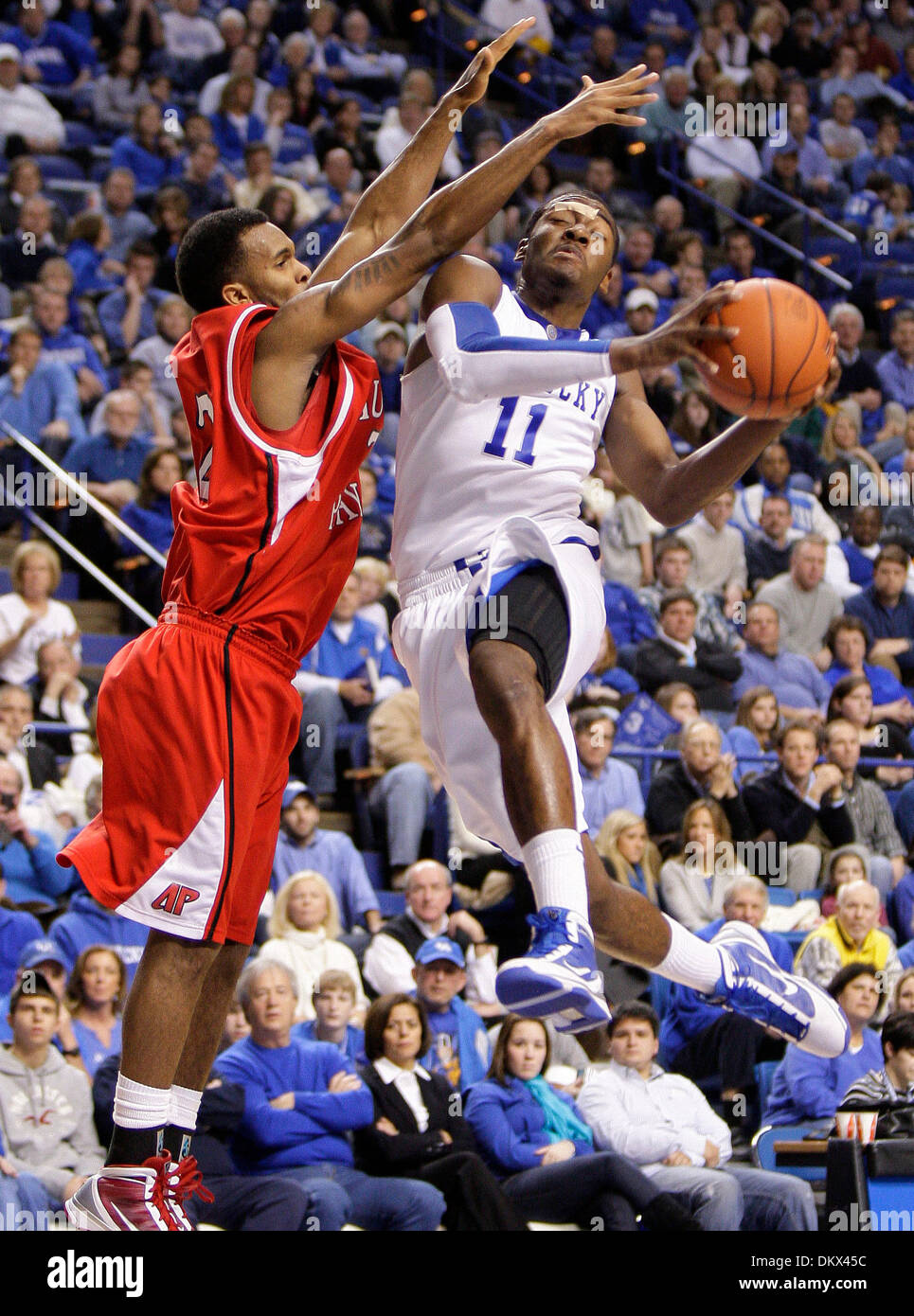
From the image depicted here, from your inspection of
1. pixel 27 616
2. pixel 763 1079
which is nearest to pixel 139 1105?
pixel 763 1079

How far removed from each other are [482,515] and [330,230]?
781 centimetres

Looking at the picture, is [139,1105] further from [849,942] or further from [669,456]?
[849,942]

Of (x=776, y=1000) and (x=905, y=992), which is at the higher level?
(x=776, y=1000)

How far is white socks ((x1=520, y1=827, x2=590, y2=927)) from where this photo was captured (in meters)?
3.61

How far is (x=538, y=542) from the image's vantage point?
153 inches

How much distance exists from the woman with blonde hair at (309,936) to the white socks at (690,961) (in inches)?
110

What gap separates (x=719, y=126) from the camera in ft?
47.8

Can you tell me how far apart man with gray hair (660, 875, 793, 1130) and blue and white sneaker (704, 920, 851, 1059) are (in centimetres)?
251

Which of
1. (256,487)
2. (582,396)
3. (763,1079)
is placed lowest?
(763,1079)

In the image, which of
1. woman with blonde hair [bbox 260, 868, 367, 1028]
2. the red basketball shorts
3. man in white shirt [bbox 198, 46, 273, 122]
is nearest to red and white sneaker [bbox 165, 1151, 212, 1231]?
the red basketball shorts

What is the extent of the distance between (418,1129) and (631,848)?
1929mm

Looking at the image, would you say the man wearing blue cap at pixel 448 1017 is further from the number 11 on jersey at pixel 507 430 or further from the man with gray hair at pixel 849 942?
the number 11 on jersey at pixel 507 430

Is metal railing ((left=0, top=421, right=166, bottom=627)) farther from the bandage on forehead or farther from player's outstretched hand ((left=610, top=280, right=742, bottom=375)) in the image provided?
player's outstretched hand ((left=610, top=280, right=742, bottom=375))
